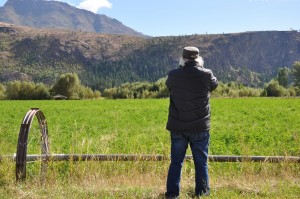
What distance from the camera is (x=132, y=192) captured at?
698 cm

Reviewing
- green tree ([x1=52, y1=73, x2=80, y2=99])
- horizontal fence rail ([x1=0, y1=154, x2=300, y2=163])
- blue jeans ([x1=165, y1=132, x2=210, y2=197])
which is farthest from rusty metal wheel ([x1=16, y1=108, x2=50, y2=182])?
green tree ([x1=52, y1=73, x2=80, y2=99])

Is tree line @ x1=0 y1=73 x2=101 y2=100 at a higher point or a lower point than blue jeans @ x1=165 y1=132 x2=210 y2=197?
lower

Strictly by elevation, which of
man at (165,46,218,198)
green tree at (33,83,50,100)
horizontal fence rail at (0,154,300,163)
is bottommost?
green tree at (33,83,50,100)

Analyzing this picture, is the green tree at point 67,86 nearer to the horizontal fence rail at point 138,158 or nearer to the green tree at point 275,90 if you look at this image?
the green tree at point 275,90

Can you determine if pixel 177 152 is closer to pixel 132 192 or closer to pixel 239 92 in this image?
pixel 132 192

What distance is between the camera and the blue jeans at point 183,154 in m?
6.73

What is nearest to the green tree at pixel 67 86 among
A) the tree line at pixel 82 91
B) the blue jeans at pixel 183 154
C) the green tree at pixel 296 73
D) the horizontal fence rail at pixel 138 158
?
the tree line at pixel 82 91

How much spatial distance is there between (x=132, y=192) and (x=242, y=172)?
2681mm

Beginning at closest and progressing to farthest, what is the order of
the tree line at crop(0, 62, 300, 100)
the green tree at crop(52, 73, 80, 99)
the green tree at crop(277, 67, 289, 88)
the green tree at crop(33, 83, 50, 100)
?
the tree line at crop(0, 62, 300, 100), the green tree at crop(33, 83, 50, 100), the green tree at crop(52, 73, 80, 99), the green tree at crop(277, 67, 289, 88)

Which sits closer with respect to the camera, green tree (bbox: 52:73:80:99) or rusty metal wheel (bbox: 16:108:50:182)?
rusty metal wheel (bbox: 16:108:50:182)

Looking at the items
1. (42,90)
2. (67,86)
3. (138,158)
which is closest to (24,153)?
(138,158)

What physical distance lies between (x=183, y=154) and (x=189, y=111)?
745 millimetres

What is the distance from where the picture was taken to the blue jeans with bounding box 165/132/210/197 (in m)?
6.73

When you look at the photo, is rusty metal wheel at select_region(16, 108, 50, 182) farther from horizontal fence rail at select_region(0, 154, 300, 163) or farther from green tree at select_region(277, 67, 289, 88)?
green tree at select_region(277, 67, 289, 88)
